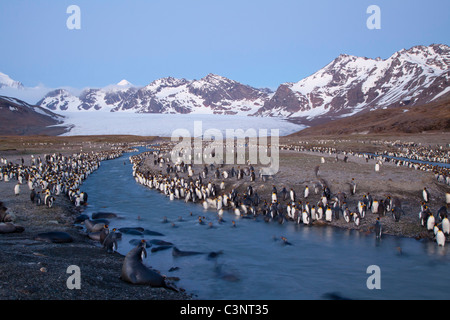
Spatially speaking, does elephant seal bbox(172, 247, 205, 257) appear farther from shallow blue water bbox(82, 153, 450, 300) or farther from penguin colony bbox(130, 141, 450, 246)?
penguin colony bbox(130, 141, 450, 246)

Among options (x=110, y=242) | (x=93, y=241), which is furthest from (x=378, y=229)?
(x=93, y=241)

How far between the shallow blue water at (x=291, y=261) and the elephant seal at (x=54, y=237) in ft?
4.79

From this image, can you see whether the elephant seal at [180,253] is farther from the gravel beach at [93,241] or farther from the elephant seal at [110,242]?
the elephant seal at [110,242]

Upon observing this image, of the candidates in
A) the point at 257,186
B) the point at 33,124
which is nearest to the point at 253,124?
the point at 33,124

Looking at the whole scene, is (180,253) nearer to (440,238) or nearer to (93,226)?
(93,226)

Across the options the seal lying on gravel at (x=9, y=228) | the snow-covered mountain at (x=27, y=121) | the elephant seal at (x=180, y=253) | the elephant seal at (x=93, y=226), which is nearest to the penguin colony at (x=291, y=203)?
the elephant seal at (x=180, y=253)

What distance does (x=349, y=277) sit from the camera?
8391 millimetres

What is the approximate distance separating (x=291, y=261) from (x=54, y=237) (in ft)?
20.7

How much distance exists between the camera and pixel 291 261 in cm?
942

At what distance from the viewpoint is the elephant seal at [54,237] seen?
9.73m

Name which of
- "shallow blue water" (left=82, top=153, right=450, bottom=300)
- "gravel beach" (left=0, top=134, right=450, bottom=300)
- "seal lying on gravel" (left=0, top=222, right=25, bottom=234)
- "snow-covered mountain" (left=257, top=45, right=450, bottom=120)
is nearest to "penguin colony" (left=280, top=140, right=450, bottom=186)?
Result: "gravel beach" (left=0, top=134, right=450, bottom=300)

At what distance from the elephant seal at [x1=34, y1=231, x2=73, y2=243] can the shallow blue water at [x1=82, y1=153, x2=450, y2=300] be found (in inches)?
57.5
